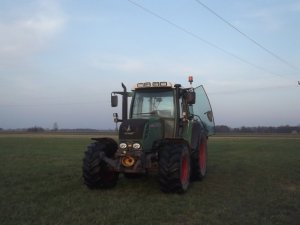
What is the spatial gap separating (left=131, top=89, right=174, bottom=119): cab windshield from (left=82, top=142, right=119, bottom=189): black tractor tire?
144 centimetres

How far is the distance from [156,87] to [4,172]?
6.06 m

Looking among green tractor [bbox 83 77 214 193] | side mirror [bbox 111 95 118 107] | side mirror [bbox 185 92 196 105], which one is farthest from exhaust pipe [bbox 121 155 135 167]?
side mirror [bbox 185 92 196 105]

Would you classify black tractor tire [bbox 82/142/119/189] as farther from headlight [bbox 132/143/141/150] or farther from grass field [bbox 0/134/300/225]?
headlight [bbox 132/143/141/150]

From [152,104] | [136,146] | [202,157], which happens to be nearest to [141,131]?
[136,146]

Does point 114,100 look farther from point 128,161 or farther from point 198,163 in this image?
point 198,163

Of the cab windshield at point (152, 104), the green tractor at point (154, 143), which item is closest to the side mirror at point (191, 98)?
the green tractor at point (154, 143)

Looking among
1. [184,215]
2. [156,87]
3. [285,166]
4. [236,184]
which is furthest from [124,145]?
[285,166]

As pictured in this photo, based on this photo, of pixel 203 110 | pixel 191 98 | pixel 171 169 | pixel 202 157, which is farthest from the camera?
pixel 202 157

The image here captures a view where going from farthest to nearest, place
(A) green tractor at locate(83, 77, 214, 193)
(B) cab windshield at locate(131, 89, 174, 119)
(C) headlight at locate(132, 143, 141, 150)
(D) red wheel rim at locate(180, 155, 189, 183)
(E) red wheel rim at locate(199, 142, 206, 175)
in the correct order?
1. (E) red wheel rim at locate(199, 142, 206, 175)
2. (B) cab windshield at locate(131, 89, 174, 119)
3. (D) red wheel rim at locate(180, 155, 189, 183)
4. (C) headlight at locate(132, 143, 141, 150)
5. (A) green tractor at locate(83, 77, 214, 193)

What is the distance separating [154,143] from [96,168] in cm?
155

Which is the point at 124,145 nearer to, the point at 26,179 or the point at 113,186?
the point at 113,186

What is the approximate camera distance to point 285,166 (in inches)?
679

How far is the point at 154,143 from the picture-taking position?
36.5 feet

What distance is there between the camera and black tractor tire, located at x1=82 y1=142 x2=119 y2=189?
10.7m
